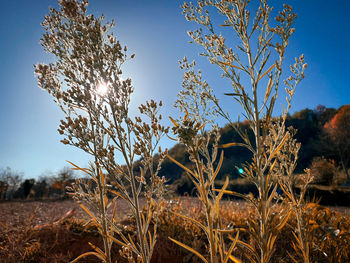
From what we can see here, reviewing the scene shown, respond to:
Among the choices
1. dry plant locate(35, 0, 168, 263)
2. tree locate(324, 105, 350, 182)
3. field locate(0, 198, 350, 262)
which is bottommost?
field locate(0, 198, 350, 262)

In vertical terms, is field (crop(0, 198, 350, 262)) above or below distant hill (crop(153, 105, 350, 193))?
below

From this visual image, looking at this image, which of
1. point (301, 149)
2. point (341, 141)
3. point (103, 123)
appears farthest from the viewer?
point (301, 149)

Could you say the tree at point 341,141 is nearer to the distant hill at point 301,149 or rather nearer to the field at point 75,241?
the distant hill at point 301,149

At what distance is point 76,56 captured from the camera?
64.6 inches

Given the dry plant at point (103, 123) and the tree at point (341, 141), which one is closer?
the dry plant at point (103, 123)

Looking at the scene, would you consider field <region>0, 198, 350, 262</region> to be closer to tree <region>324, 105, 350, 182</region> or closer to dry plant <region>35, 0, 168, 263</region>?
dry plant <region>35, 0, 168, 263</region>

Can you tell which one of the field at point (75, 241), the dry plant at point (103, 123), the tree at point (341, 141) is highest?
the tree at point (341, 141)

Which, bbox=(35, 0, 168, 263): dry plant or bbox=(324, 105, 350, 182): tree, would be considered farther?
bbox=(324, 105, 350, 182): tree

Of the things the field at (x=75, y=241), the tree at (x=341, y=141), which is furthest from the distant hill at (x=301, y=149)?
the field at (x=75, y=241)

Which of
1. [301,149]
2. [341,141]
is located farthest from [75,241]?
[301,149]

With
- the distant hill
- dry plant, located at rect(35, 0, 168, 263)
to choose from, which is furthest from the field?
the distant hill

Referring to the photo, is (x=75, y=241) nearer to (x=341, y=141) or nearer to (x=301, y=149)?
(x=341, y=141)

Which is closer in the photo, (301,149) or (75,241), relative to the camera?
(75,241)

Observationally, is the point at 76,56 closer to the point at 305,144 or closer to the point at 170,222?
the point at 170,222
